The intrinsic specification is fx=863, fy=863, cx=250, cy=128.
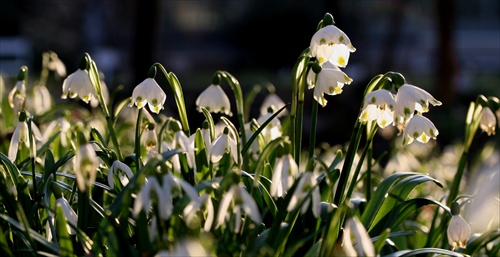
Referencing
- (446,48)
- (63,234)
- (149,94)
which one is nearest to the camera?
(63,234)

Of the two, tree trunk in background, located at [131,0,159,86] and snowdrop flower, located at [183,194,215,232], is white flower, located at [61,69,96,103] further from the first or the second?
tree trunk in background, located at [131,0,159,86]

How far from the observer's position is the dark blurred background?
11.3 m

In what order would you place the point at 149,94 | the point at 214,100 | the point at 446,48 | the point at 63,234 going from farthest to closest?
the point at 446,48, the point at 214,100, the point at 149,94, the point at 63,234

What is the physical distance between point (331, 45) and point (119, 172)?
601 millimetres

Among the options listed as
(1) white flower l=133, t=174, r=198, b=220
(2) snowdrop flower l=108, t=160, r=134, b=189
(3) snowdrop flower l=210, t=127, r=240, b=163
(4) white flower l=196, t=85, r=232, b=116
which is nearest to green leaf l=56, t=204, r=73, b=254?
(1) white flower l=133, t=174, r=198, b=220

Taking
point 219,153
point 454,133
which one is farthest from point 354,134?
point 454,133

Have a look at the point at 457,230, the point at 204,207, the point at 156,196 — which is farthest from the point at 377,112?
the point at 156,196

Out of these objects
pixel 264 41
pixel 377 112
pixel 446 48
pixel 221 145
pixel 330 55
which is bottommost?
pixel 264 41

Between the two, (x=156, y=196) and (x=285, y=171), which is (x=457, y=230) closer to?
(x=285, y=171)

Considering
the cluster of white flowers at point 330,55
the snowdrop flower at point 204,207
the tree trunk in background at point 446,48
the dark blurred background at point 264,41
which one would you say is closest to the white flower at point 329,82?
the cluster of white flowers at point 330,55

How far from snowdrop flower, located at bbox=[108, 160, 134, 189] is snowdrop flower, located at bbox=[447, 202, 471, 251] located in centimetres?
77

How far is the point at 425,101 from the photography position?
6.53 ft

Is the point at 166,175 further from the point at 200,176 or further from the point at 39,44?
the point at 39,44

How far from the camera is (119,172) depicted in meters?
2.09
